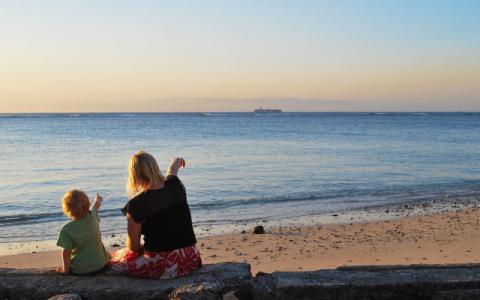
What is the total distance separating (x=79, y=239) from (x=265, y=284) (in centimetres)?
176

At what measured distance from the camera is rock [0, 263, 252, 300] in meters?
4.31

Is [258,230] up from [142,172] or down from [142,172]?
down

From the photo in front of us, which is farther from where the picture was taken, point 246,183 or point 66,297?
point 246,183

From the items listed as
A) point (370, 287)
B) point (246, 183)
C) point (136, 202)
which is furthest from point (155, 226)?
point (246, 183)

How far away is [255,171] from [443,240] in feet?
39.5

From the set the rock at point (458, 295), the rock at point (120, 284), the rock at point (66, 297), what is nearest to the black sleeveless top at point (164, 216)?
the rock at point (120, 284)

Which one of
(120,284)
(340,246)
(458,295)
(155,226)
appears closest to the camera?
(458,295)

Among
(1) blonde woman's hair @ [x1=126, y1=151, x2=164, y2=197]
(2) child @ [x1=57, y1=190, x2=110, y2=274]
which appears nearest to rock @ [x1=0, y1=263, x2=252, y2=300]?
(2) child @ [x1=57, y1=190, x2=110, y2=274]

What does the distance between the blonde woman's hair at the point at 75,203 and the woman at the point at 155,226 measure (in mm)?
386

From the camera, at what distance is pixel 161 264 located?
15.3 ft

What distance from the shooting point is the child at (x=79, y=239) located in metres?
4.81

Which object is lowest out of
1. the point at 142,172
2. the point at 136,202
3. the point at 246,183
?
the point at 246,183

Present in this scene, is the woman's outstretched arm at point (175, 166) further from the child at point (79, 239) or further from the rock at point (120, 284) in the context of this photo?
the rock at point (120, 284)

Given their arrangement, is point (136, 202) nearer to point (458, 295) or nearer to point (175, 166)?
point (175, 166)
